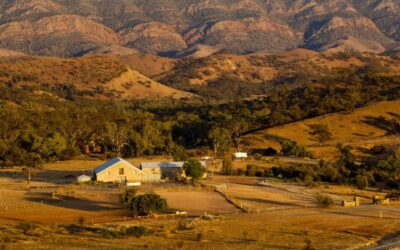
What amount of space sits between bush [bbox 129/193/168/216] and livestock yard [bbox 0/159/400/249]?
98cm

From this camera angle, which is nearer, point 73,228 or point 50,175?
point 73,228

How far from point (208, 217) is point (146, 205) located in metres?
4.83

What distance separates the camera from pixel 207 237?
42031mm

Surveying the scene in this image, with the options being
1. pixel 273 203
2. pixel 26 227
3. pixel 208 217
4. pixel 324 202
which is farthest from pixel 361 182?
pixel 26 227

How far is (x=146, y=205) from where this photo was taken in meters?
49.9

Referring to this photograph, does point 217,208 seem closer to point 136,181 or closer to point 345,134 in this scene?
point 136,181

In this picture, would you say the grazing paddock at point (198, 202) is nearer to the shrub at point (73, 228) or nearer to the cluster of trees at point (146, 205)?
the cluster of trees at point (146, 205)

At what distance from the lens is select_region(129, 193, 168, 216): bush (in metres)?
50.0

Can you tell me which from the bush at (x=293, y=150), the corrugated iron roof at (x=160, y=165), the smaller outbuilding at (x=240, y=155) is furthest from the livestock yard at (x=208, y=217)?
the bush at (x=293, y=150)

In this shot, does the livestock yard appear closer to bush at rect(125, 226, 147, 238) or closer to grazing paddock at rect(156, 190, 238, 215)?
grazing paddock at rect(156, 190, 238, 215)

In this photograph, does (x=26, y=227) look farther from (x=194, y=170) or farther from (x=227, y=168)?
(x=227, y=168)

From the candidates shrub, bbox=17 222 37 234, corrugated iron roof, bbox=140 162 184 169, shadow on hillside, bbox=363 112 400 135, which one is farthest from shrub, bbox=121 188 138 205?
Answer: shadow on hillside, bbox=363 112 400 135

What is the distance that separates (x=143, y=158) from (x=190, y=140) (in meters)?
24.9

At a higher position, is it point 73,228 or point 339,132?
point 339,132
